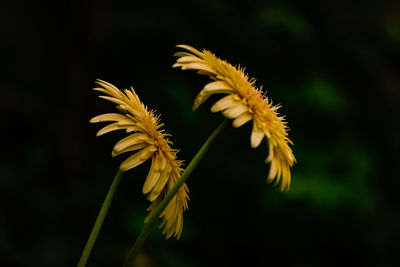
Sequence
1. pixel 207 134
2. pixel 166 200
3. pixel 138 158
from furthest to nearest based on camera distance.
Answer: pixel 207 134 → pixel 138 158 → pixel 166 200

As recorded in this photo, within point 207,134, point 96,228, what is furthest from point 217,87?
point 207,134

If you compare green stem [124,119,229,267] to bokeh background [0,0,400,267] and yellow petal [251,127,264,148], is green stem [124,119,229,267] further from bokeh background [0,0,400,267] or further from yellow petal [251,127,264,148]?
bokeh background [0,0,400,267]

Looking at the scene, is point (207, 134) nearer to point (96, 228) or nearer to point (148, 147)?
point (148, 147)

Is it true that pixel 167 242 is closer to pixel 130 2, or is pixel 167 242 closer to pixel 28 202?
pixel 28 202

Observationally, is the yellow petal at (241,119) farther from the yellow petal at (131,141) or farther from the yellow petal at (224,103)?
the yellow petal at (131,141)

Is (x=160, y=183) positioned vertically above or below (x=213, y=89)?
below

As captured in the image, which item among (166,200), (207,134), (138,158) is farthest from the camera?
(207,134)

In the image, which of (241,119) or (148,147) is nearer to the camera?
(241,119)
